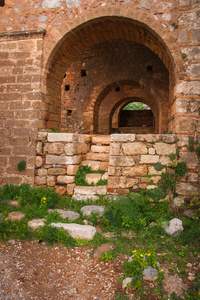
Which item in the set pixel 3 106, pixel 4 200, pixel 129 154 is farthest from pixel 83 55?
pixel 4 200

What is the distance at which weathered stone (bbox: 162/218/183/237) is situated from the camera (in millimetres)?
3230

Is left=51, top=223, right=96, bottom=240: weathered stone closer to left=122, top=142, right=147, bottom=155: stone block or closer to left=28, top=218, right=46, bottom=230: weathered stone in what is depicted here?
left=28, top=218, right=46, bottom=230: weathered stone

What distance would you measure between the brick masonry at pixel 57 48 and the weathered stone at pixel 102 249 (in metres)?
2.42

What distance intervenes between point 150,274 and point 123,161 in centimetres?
229

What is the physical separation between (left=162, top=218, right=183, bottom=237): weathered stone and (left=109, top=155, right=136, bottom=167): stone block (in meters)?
1.36

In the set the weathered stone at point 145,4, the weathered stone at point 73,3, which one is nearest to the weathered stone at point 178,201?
the weathered stone at point 145,4

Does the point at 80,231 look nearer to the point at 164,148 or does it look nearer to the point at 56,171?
the point at 56,171

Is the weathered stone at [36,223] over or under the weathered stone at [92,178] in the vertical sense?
under

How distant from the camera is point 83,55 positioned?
923 cm

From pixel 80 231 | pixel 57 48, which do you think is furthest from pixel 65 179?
pixel 57 48

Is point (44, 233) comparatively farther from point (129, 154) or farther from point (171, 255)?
point (129, 154)

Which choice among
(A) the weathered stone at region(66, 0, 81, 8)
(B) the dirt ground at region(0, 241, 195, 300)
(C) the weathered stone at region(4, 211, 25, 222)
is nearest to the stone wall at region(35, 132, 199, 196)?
(C) the weathered stone at region(4, 211, 25, 222)

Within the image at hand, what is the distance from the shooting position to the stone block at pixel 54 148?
4.62 meters

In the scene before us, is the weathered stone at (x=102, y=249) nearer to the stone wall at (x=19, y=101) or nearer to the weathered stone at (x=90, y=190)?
the weathered stone at (x=90, y=190)
